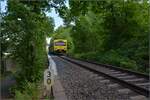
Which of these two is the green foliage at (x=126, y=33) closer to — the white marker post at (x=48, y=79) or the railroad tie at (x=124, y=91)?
the railroad tie at (x=124, y=91)

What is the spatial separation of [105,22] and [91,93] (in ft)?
78.3

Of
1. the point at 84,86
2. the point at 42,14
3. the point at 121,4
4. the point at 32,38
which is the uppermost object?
the point at 121,4

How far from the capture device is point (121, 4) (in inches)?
1284

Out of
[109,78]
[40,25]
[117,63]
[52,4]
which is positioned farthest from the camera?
[117,63]

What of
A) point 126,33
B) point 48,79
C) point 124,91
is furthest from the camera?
point 126,33

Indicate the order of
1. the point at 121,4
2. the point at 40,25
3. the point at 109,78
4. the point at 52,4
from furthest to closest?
the point at 121,4
the point at 109,78
the point at 52,4
the point at 40,25

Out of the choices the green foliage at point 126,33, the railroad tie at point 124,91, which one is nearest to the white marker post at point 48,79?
the railroad tie at point 124,91

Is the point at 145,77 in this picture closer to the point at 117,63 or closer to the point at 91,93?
the point at 91,93

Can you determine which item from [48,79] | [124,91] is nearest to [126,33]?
[124,91]

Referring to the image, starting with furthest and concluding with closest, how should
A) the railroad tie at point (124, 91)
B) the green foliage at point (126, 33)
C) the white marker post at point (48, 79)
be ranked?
the green foliage at point (126, 33), the railroad tie at point (124, 91), the white marker post at point (48, 79)

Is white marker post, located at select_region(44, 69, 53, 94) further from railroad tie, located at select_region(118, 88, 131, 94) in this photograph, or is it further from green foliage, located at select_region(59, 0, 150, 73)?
green foliage, located at select_region(59, 0, 150, 73)

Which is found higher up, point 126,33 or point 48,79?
point 126,33

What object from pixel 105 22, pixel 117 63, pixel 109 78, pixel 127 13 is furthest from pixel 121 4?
pixel 109 78

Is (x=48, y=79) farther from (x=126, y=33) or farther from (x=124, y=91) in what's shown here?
(x=126, y=33)
